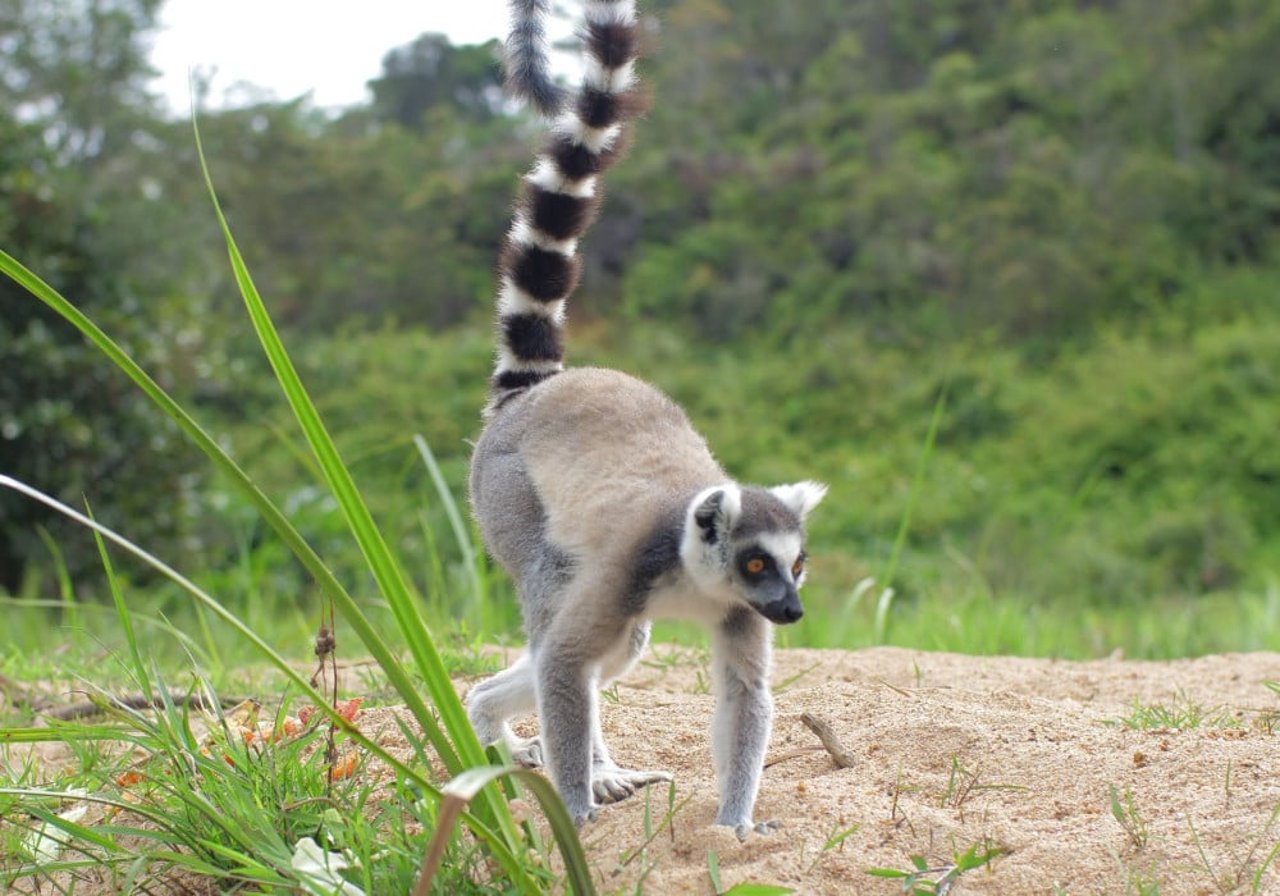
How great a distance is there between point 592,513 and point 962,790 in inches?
37.4

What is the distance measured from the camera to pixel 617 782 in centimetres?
270

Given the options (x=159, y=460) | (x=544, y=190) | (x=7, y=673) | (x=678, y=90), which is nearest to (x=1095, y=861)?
(x=544, y=190)

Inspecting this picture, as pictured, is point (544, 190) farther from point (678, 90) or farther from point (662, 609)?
point (678, 90)

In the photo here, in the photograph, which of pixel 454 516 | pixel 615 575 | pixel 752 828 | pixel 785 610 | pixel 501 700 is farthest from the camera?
pixel 454 516

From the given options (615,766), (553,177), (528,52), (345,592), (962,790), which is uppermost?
(528,52)

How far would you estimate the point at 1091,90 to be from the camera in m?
24.1

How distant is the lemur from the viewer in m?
2.63

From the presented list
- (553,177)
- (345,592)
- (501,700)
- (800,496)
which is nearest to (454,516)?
(553,177)

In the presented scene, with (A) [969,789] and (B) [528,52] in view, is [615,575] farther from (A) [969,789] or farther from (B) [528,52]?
(B) [528,52]

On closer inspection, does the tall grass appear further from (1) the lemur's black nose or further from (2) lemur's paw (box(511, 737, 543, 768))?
(2) lemur's paw (box(511, 737, 543, 768))

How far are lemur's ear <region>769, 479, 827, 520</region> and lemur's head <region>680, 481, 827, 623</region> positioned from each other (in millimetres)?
170

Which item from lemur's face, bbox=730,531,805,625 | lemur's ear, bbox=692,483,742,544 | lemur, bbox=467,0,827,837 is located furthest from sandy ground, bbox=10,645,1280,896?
lemur's ear, bbox=692,483,742,544

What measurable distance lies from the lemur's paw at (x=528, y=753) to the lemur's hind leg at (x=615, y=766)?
0.78 feet

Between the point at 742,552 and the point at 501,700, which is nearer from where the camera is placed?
the point at 742,552
